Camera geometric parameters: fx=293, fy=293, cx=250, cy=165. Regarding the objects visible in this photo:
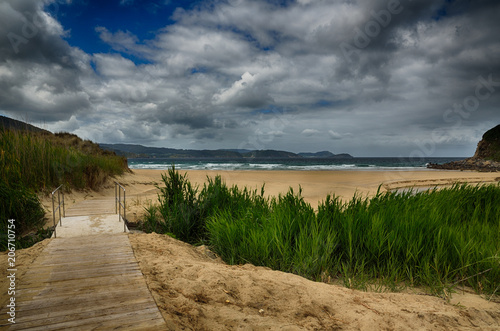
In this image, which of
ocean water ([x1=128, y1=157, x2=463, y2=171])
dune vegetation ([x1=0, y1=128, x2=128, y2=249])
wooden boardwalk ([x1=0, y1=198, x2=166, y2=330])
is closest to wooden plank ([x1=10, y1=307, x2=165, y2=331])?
wooden boardwalk ([x1=0, y1=198, x2=166, y2=330])

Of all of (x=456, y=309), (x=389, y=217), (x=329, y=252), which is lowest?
(x=456, y=309)

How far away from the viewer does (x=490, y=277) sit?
11.8 feet

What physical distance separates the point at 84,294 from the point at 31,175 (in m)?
6.62

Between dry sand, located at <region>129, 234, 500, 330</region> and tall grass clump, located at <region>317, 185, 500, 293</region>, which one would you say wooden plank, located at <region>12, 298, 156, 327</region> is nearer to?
dry sand, located at <region>129, 234, 500, 330</region>

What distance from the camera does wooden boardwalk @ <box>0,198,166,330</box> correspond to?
2365 millimetres

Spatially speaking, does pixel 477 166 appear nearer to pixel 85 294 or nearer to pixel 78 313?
pixel 85 294

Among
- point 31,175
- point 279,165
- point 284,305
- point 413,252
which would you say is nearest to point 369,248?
point 413,252

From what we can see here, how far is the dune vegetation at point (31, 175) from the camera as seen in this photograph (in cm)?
593

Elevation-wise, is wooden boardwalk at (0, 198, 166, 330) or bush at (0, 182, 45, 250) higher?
bush at (0, 182, 45, 250)

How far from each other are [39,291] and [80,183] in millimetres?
7806

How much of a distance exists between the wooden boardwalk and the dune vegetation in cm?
241

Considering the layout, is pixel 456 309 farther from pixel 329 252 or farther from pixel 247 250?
pixel 247 250

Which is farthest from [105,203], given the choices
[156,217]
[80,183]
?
[80,183]

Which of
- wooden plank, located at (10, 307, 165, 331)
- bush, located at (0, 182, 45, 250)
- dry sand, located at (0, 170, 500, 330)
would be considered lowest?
dry sand, located at (0, 170, 500, 330)
